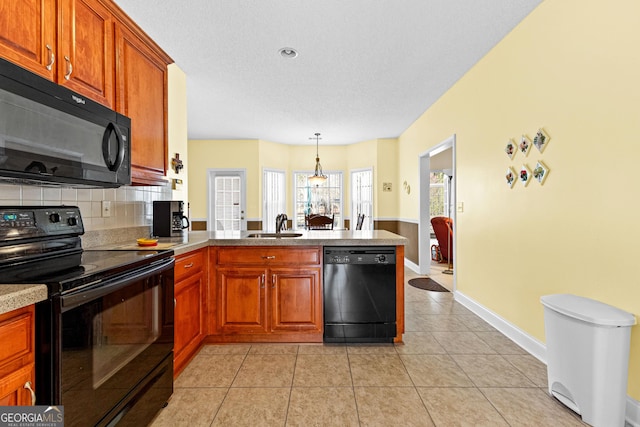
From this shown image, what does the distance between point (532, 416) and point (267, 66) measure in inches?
142

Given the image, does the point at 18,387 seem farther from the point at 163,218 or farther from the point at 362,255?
the point at 362,255

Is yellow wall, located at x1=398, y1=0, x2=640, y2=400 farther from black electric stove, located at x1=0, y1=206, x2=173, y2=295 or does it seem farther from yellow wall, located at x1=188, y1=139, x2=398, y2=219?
yellow wall, located at x1=188, y1=139, x2=398, y2=219

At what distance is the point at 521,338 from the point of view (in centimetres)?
253

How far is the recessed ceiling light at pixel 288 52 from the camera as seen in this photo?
9.61ft

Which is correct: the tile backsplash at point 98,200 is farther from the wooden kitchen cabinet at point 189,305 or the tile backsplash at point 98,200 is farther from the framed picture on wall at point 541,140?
the framed picture on wall at point 541,140

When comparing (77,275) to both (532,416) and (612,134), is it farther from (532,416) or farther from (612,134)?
(612,134)

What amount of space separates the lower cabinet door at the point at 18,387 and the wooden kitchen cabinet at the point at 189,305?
3.40 ft

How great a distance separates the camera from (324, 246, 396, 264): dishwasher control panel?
250 cm

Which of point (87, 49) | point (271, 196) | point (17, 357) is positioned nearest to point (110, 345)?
point (17, 357)

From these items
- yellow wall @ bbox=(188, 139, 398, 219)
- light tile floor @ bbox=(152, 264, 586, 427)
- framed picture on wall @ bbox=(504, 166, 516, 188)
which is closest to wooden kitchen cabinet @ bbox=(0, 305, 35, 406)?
light tile floor @ bbox=(152, 264, 586, 427)

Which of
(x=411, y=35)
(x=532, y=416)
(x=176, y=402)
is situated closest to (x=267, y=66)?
(x=411, y=35)

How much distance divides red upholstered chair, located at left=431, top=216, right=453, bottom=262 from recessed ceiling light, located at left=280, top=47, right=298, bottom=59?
4297 millimetres

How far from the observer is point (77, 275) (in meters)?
1.14

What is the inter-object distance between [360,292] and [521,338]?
140 centimetres
